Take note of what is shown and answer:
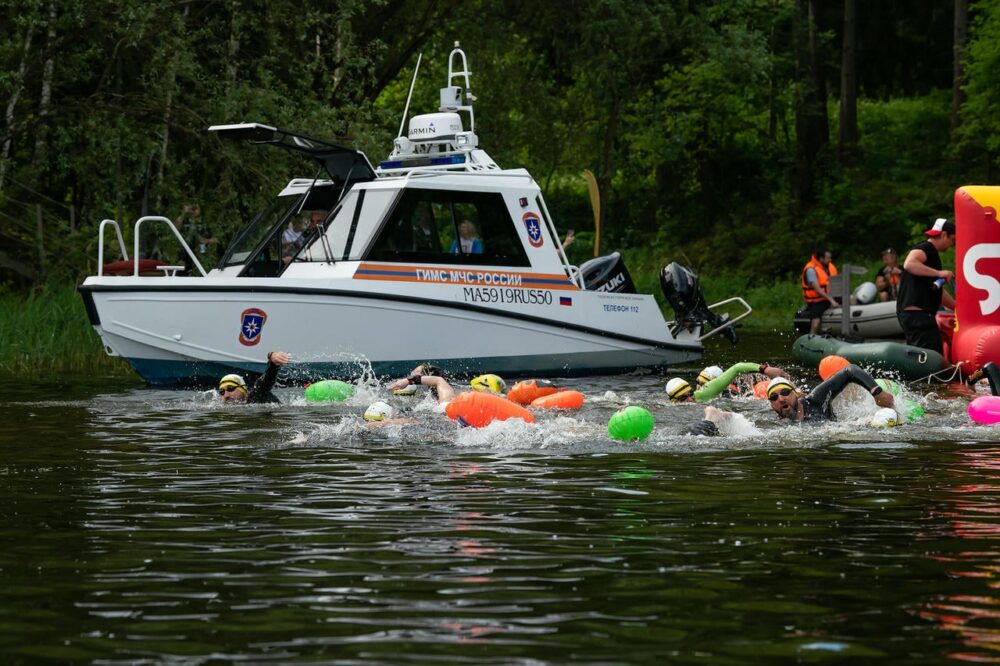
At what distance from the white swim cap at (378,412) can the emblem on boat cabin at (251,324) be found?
11.1ft

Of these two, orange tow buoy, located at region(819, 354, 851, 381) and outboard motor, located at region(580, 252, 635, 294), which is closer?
orange tow buoy, located at region(819, 354, 851, 381)

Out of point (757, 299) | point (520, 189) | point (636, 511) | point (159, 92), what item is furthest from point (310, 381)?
point (757, 299)

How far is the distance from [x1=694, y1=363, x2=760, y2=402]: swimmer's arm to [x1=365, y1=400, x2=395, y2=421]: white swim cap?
2.83 meters

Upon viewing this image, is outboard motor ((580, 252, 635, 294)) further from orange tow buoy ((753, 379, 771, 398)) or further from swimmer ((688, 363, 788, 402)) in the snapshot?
orange tow buoy ((753, 379, 771, 398))

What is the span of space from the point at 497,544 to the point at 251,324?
8638 mm

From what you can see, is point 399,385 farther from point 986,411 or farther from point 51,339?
point 51,339

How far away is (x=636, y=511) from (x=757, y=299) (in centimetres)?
2427

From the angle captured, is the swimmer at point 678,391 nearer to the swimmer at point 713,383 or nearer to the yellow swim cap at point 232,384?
the swimmer at point 713,383

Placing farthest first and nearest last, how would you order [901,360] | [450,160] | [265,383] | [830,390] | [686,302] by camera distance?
[686,302] < [450,160] < [901,360] < [265,383] < [830,390]

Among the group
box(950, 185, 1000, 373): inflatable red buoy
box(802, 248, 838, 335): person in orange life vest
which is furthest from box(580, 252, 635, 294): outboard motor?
box(802, 248, 838, 335): person in orange life vest

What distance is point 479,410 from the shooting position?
12.2 meters

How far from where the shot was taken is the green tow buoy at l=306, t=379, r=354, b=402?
14914 mm

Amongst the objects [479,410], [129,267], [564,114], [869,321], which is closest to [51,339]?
[129,267]

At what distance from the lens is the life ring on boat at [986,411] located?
12.8 m
